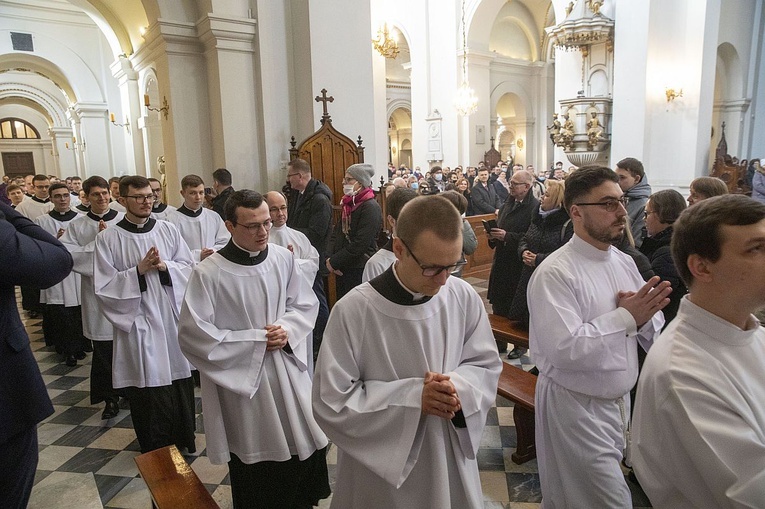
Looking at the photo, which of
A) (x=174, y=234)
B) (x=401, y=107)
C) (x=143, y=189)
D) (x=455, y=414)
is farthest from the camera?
(x=401, y=107)

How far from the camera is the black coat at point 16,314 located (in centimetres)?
192

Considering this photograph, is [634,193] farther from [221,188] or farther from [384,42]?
[384,42]

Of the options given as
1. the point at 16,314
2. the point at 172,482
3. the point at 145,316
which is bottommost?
the point at 172,482

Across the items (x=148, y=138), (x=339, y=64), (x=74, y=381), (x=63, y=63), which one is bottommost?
(x=74, y=381)

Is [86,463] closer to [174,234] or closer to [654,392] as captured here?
[174,234]

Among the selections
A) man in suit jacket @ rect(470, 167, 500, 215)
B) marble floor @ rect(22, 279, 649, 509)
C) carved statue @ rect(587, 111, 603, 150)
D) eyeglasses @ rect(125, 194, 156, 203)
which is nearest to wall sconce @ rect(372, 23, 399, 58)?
man in suit jacket @ rect(470, 167, 500, 215)

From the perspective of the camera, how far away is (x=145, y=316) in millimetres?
3793

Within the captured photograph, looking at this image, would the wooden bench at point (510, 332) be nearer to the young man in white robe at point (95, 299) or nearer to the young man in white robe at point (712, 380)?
the young man in white robe at point (712, 380)

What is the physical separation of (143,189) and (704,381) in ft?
12.1

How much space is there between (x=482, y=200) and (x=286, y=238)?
20.6ft

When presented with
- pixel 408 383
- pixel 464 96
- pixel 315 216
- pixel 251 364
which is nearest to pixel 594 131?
pixel 464 96

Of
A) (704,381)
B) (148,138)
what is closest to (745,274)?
(704,381)

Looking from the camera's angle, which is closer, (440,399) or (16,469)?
(440,399)

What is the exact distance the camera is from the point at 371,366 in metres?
1.94
